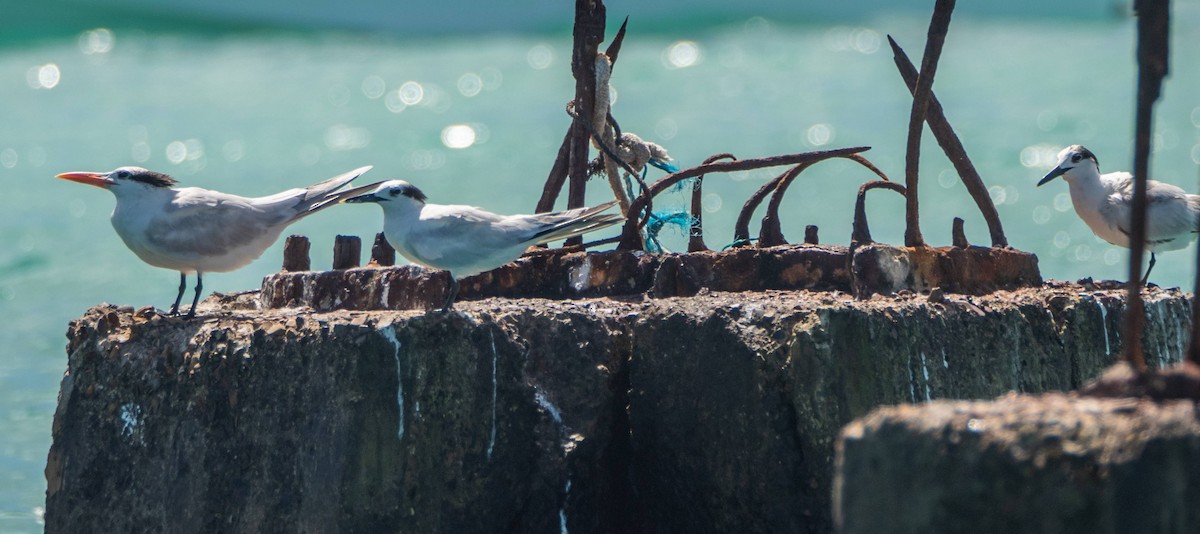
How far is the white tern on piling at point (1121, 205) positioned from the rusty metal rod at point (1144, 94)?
15.7 feet

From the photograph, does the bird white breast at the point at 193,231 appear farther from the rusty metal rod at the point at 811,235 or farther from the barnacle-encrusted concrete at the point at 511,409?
the rusty metal rod at the point at 811,235

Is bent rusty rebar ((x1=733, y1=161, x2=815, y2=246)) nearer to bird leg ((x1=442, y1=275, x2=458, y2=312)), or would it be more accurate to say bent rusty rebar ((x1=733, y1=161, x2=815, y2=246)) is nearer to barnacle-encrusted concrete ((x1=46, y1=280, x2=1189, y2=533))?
barnacle-encrusted concrete ((x1=46, y1=280, x2=1189, y2=533))

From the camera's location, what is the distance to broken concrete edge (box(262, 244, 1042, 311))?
17.3 ft

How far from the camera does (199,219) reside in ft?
20.2

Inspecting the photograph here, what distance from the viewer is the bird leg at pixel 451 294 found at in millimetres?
5043

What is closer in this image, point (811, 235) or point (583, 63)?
point (583, 63)

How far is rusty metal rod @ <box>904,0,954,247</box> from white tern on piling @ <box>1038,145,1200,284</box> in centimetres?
276

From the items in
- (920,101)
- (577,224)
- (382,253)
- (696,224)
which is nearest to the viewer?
(577,224)

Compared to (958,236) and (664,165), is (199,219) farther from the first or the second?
(958,236)

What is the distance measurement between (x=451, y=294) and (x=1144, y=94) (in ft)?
9.11

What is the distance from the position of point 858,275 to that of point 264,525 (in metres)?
2.41

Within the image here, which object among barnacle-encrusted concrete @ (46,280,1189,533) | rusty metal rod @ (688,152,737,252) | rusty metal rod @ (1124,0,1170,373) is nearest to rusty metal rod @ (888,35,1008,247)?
rusty metal rod @ (688,152,737,252)

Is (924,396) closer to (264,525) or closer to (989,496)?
(989,496)

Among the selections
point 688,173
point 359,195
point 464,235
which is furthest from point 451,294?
point 688,173
